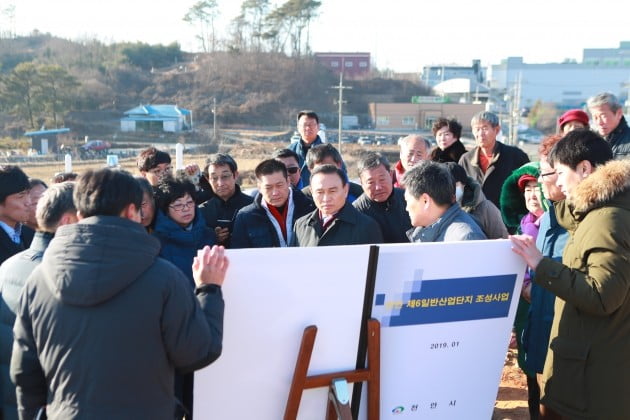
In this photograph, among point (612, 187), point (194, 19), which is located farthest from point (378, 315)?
point (194, 19)

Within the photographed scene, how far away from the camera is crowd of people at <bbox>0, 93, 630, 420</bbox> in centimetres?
194

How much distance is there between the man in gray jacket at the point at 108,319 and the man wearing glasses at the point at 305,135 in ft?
13.7

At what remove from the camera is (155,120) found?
172ft

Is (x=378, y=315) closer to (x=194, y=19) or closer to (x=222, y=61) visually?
(x=222, y=61)

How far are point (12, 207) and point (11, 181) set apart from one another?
0.15 meters

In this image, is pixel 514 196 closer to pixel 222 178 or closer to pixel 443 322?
pixel 443 322

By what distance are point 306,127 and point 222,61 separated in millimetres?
70546

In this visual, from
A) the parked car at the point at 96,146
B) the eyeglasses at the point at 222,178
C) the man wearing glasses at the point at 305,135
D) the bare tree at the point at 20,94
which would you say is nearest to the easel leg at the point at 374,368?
the eyeglasses at the point at 222,178

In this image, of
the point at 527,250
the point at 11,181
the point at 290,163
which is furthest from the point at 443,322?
the point at 290,163

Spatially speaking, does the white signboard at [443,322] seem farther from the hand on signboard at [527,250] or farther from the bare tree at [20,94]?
the bare tree at [20,94]

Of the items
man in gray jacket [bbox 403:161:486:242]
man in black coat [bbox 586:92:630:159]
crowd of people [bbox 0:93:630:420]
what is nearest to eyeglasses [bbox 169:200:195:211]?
crowd of people [bbox 0:93:630:420]

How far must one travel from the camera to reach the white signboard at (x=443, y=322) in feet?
8.11

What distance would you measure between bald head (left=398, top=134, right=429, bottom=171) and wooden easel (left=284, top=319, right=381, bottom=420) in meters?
2.95

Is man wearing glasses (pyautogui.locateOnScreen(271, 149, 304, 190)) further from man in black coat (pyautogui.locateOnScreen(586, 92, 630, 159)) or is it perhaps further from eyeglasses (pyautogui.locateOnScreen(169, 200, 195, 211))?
man in black coat (pyautogui.locateOnScreen(586, 92, 630, 159))
